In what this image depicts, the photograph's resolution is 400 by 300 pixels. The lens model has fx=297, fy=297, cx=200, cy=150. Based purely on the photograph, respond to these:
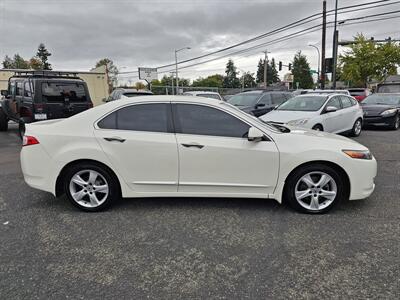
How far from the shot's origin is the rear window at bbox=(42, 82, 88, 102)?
7.51 meters

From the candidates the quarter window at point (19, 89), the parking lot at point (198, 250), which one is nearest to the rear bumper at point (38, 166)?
the parking lot at point (198, 250)

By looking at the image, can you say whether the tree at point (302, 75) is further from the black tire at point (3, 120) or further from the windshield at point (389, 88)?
the black tire at point (3, 120)

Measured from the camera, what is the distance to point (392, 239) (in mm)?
3119

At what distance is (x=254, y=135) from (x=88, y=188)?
218 centimetres

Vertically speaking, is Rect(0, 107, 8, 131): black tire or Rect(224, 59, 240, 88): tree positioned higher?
Rect(224, 59, 240, 88): tree

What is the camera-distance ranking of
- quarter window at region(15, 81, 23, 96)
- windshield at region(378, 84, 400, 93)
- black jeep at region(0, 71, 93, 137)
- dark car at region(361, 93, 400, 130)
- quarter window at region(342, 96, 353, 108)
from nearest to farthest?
black jeep at region(0, 71, 93, 137) → quarter window at region(15, 81, 23, 96) → quarter window at region(342, 96, 353, 108) → dark car at region(361, 93, 400, 130) → windshield at region(378, 84, 400, 93)

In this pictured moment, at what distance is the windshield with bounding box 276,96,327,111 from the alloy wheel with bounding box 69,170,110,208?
634 cm

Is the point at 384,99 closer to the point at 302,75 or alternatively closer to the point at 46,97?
the point at 46,97

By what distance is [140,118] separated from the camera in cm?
375

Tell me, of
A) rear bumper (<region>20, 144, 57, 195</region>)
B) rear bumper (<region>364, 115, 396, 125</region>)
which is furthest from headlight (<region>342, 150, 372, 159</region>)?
rear bumper (<region>364, 115, 396, 125</region>)

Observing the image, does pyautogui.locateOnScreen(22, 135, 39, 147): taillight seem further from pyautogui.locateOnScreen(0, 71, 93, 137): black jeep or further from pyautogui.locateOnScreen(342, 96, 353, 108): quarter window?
pyautogui.locateOnScreen(342, 96, 353, 108): quarter window

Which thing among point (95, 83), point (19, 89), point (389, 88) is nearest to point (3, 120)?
point (19, 89)

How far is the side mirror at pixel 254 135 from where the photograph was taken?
11.6ft

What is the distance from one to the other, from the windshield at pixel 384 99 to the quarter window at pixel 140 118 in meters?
11.2
